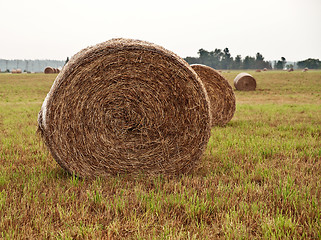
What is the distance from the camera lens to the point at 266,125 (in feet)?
27.0

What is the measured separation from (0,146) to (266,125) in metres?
6.49

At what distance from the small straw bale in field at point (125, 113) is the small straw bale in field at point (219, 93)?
4.79 metres

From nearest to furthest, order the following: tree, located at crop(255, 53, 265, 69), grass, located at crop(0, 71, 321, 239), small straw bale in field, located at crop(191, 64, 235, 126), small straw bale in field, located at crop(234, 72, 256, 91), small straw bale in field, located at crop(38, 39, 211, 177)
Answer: grass, located at crop(0, 71, 321, 239) → small straw bale in field, located at crop(38, 39, 211, 177) → small straw bale in field, located at crop(191, 64, 235, 126) → small straw bale in field, located at crop(234, 72, 256, 91) → tree, located at crop(255, 53, 265, 69)

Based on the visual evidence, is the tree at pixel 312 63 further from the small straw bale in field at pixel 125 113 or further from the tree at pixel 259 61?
the small straw bale in field at pixel 125 113

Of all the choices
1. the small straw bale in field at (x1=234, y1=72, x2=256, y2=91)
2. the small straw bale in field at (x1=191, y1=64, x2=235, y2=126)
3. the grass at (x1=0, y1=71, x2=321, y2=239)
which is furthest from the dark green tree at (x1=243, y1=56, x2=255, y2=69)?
the grass at (x1=0, y1=71, x2=321, y2=239)

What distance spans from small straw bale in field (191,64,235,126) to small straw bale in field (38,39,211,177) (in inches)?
189

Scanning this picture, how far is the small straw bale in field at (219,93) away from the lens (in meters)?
8.98

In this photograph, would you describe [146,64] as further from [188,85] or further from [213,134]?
[213,134]

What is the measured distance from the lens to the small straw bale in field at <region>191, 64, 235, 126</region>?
29.5ft

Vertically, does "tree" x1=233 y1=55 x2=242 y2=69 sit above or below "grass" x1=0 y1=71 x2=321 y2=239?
above

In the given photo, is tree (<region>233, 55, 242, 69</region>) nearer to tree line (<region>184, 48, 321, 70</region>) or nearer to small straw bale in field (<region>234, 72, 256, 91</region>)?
tree line (<region>184, 48, 321, 70</region>)

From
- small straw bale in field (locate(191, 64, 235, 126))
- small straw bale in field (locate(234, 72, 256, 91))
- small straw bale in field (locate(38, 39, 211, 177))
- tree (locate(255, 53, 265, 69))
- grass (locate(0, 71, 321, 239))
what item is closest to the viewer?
grass (locate(0, 71, 321, 239))

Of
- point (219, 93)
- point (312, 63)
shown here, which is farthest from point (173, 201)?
point (312, 63)

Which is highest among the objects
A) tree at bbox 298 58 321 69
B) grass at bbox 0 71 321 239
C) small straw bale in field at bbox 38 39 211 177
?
tree at bbox 298 58 321 69
